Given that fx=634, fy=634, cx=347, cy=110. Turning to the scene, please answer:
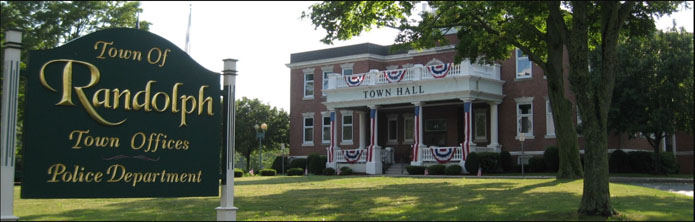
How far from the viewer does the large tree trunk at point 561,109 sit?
826 inches

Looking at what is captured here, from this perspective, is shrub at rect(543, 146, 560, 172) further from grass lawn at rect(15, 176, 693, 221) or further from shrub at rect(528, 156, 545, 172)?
grass lawn at rect(15, 176, 693, 221)

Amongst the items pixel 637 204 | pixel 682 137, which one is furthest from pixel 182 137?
pixel 682 137

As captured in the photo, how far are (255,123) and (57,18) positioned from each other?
84.6 ft

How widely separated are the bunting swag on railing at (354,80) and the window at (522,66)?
8705 mm

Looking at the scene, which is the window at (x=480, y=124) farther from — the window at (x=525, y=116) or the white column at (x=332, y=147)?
the white column at (x=332, y=147)

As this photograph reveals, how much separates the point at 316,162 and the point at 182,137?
29.9 meters

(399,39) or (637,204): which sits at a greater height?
(399,39)

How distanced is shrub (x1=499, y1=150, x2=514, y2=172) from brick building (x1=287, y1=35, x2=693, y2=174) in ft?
2.73

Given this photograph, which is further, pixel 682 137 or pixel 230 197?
pixel 682 137

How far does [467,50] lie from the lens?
72.6ft

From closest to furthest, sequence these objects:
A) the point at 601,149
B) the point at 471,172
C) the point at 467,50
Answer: the point at 601,149 → the point at 467,50 → the point at 471,172

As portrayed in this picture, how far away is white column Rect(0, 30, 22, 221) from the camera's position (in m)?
7.39

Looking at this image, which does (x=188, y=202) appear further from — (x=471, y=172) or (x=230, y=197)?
(x=471, y=172)


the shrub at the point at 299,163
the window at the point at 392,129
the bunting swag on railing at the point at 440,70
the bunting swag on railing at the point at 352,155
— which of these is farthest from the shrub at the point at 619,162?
the shrub at the point at 299,163
